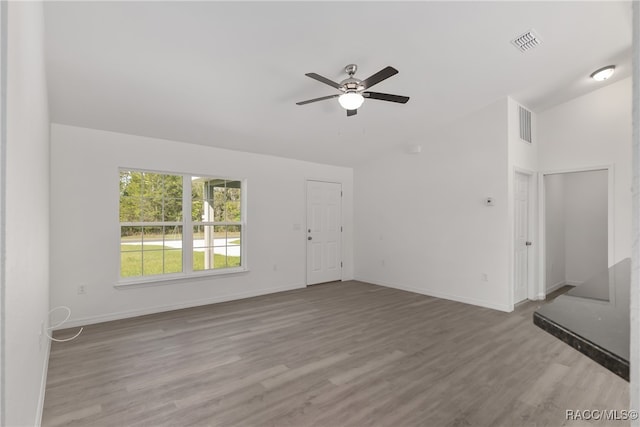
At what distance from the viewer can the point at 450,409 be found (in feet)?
7.38

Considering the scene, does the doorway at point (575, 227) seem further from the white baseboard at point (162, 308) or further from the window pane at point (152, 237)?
the window pane at point (152, 237)

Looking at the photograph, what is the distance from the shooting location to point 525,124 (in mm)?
5000

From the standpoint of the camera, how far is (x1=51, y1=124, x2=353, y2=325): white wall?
12.6ft

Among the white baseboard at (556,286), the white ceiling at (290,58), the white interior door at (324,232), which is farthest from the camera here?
the white interior door at (324,232)

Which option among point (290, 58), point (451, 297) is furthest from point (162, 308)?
point (451, 297)

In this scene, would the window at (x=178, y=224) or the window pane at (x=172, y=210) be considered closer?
the window at (x=178, y=224)

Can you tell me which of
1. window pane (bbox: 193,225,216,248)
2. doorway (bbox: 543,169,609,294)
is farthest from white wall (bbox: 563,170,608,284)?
window pane (bbox: 193,225,216,248)

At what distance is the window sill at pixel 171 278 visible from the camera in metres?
4.21

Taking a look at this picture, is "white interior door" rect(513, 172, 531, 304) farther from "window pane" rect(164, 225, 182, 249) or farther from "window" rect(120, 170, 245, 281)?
"window pane" rect(164, 225, 182, 249)

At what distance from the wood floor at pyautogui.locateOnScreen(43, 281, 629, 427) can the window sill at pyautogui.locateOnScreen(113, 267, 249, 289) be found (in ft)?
1.53

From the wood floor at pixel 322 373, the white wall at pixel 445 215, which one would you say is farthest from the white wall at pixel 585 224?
the wood floor at pixel 322 373

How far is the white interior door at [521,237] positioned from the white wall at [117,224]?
146 inches

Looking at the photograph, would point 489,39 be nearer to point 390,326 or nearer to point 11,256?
point 390,326

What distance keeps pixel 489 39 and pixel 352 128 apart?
2208mm
